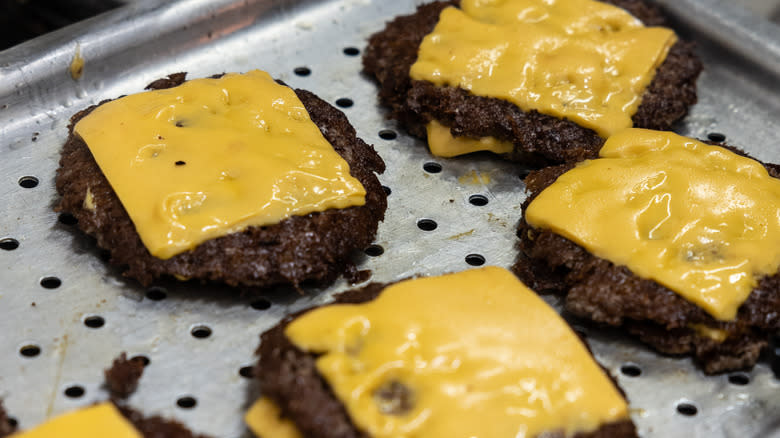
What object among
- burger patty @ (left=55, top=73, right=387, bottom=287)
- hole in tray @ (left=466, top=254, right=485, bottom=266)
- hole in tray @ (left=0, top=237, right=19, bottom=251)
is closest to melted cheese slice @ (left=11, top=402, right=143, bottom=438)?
burger patty @ (left=55, top=73, right=387, bottom=287)

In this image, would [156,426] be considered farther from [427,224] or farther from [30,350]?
[427,224]

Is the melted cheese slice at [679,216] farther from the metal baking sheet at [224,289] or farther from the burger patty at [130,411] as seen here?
the burger patty at [130,411]

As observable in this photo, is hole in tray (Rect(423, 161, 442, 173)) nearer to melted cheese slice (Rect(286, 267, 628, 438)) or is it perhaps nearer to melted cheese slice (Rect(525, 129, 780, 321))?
melted cheese slice (Rect(525, 129, 780, 321))

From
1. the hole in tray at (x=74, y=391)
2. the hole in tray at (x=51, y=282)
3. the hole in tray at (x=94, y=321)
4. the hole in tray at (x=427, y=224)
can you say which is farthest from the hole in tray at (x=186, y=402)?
the hole in tray at (x=427, y=224)

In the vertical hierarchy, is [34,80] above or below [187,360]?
above

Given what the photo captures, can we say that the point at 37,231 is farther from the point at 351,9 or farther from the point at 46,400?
the point at 351,9

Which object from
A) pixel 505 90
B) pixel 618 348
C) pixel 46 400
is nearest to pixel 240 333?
pixel 46 400

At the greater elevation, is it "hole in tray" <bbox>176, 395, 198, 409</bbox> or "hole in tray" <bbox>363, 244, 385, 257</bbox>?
"hole in tray" <bbox>176, 395, 198, 409</bbox>
